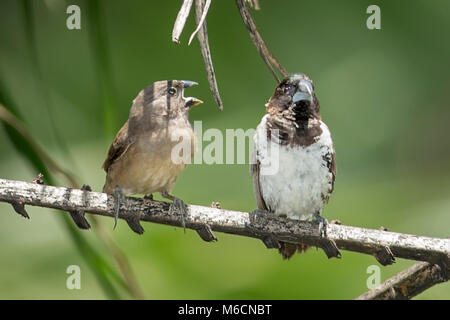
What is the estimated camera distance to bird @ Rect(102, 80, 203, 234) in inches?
122

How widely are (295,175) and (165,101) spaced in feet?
2.41

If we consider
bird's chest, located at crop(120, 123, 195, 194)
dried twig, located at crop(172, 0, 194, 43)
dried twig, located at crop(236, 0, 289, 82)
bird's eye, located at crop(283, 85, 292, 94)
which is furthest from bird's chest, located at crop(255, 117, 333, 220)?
dried twig, located at crop(172, 0, 194, 43)

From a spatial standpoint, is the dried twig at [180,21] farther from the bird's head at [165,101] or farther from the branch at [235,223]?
the bird's head at [165,101]

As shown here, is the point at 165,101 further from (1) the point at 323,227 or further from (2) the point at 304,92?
(1) the point at 323,227

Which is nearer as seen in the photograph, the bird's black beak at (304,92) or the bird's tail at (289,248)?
the bird's black beak at (304,92)

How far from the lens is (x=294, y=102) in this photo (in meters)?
3.06

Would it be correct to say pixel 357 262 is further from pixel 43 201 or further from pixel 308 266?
pixel 43 201

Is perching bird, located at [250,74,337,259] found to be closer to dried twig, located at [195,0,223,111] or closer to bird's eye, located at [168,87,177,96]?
bird's eye, located at [168,87,177,96]

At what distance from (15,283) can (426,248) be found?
2.35m

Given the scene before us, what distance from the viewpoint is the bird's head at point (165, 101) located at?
3225mm

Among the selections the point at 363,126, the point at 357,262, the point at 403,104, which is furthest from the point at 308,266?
the point at 403,104

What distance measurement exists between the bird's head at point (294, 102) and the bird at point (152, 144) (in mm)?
377

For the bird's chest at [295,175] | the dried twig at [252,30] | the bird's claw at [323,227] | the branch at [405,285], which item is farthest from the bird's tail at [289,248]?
the dried twig at [252,30]

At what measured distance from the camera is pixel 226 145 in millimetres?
3443
